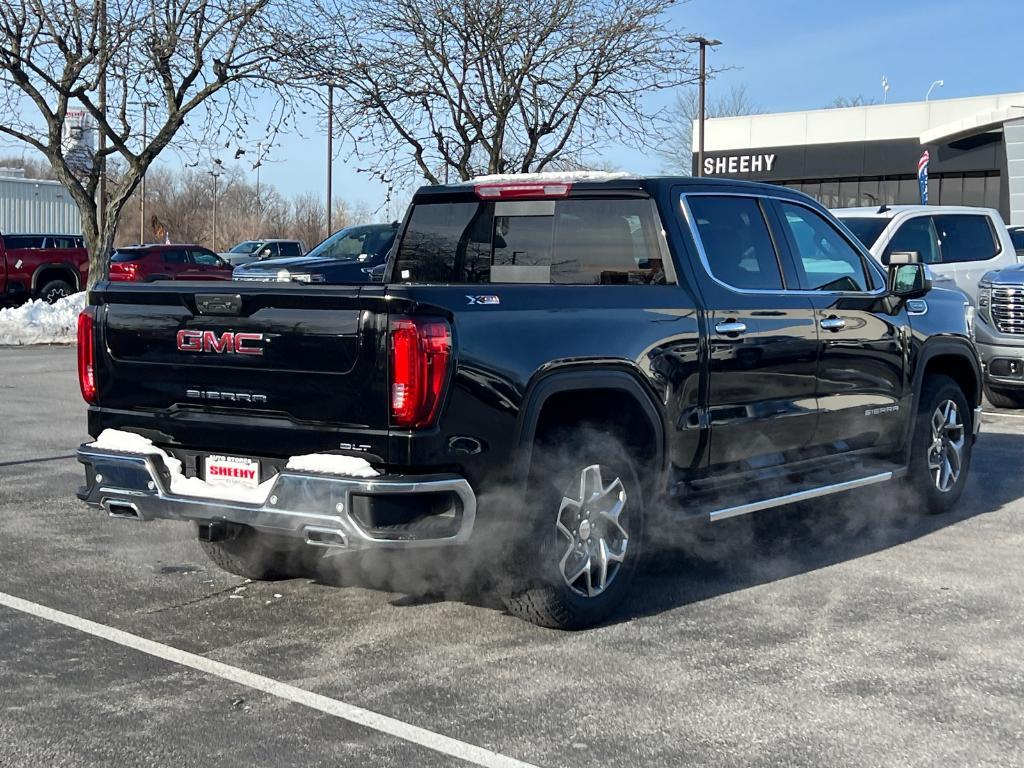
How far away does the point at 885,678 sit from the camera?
4.79 m

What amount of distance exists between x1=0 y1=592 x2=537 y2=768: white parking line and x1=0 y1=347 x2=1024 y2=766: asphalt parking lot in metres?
0.01

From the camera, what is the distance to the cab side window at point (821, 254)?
6.78 m

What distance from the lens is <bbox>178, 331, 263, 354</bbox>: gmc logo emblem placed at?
5.04m

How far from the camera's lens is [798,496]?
636cm

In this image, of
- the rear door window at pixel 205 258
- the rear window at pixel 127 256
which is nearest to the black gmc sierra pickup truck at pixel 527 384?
the rear window at pixel 127 256

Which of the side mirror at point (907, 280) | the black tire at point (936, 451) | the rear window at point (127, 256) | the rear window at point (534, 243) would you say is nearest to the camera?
the rear window at point (534, 243)

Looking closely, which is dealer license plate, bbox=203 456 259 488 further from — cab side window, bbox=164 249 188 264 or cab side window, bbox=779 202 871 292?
cab side window, bbox=164 249 188 264

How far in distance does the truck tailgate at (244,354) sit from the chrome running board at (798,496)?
6.23ft

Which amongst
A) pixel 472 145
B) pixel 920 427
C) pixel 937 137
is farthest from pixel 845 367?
pixel 937 137

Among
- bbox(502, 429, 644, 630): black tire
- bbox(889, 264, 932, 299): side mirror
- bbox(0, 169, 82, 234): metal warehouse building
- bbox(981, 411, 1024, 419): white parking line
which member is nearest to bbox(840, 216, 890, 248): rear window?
bbox(981, 411, 1024, 419): white parking line

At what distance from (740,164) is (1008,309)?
3436 centimetres

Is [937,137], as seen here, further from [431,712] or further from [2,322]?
[431,712]

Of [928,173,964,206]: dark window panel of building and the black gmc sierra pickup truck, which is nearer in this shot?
the black gmc sierra pickup truck

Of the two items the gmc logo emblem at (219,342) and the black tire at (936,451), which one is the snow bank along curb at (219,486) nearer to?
the gmc logo emblem at (219,342)
